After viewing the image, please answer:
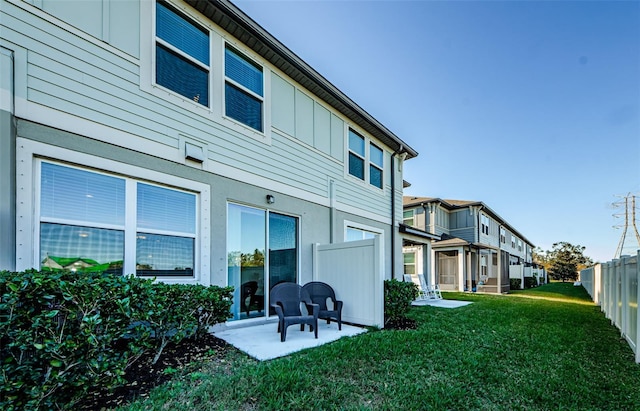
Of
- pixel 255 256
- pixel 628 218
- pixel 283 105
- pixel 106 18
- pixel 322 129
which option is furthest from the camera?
pixel 628 218

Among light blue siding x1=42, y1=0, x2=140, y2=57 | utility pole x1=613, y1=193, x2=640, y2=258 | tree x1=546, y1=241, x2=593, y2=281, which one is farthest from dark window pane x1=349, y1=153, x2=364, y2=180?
utility pole x1=613, y1=193, x2=640, y2=258

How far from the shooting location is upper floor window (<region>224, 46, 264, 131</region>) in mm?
6348

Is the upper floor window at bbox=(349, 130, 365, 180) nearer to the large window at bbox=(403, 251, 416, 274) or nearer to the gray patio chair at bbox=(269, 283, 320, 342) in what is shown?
the gray patio chair at bbox=(269, 283, 320, 342)

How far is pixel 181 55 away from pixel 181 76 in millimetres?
346

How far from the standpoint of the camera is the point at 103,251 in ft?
14.5

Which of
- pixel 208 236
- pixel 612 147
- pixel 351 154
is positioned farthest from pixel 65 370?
pixel 612 147

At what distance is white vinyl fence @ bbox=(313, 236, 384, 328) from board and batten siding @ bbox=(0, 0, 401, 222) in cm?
173

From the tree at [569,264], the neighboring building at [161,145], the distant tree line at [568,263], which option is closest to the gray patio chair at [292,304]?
the neighboring building at [161,145]

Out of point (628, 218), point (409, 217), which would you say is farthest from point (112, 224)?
point (628, 218)

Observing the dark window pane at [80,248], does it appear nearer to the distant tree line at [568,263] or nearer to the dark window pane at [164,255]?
the dark window pane at [164,255]

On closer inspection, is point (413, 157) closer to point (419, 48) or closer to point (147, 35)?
point (419, 48)

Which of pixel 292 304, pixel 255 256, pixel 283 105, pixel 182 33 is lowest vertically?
pixel 292 304

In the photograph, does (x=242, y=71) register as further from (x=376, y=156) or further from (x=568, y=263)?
(x=568, y=263)

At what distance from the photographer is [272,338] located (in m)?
5.34
